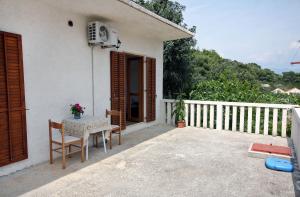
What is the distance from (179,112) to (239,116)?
1.68 meters

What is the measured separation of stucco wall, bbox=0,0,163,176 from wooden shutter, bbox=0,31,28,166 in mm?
121

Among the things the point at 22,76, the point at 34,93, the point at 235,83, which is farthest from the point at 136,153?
the point at 235,83

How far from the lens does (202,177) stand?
3.05m

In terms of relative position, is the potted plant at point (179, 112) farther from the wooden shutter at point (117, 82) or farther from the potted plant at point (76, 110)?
the potted plant at point (76, 110)

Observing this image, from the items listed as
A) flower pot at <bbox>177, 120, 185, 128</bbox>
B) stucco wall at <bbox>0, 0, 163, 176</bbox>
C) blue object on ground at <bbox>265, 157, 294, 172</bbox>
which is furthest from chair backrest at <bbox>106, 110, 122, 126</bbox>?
blue object on ground at <bbox>265, 157, 294, 172</bbox>

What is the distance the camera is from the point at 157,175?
10.2 ft

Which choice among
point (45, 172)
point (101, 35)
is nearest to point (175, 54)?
point (101, 35)

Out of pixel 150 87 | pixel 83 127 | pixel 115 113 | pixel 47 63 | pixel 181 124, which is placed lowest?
pixel 181 124

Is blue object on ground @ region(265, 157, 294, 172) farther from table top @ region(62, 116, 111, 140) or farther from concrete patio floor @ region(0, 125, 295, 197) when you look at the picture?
table top @ region(62, 116, 111, 140)

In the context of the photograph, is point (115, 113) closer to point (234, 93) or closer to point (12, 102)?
point (12, 102)

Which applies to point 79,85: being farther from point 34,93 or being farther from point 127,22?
point 127,22

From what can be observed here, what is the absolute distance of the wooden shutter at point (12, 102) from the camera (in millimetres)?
3010

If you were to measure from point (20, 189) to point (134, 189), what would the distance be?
1434 mm

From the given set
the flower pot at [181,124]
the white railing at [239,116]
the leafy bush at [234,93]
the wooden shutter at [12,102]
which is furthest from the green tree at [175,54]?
the wooden shutter at [12,102]
